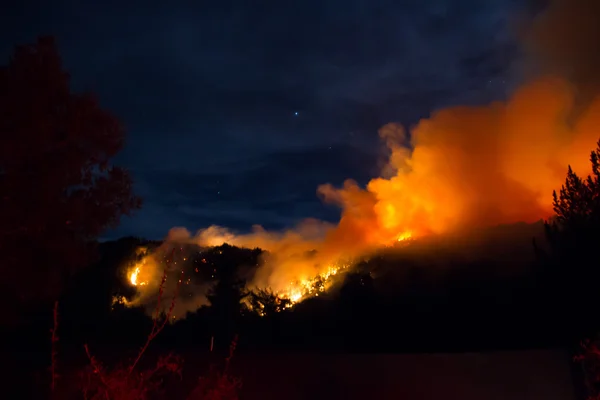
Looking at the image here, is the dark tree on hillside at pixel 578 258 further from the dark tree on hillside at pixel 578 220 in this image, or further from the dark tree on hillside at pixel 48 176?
the dark tree on hillside at pixel 48 176

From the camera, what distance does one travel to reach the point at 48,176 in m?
7.71

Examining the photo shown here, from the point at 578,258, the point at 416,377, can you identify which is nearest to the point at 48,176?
the point at 416,377

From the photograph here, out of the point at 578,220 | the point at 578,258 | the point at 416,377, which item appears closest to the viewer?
the point at 416,377

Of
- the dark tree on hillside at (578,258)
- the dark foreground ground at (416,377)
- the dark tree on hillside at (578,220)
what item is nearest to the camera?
the dark foreground ground at (416,377)

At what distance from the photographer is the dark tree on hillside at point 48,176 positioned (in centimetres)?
740

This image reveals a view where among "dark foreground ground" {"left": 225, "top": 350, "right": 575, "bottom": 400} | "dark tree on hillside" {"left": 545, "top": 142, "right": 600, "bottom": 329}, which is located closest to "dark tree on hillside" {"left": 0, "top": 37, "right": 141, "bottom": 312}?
"dark foreground ground" {"left": 225, "top": 350, "right": 575, "bottom": 400}

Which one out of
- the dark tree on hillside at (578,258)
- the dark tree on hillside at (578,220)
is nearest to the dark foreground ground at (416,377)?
the dark tree on hillside at (578,258)

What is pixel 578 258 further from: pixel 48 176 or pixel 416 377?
pixel 48 176

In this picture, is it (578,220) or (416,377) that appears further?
(578,220)

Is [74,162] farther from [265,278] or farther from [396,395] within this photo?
[265,278]

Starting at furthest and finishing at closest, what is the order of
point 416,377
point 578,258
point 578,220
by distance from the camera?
1. point 578,220
2. point 578,258
3. point 416,377

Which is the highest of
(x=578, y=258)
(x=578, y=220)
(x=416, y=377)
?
(x=578, y=220)

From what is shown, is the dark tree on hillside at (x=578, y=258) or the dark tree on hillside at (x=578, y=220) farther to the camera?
the dark tree on hillside at (x=578, y=220)

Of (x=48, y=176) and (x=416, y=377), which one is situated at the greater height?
(x=48, y=176)
